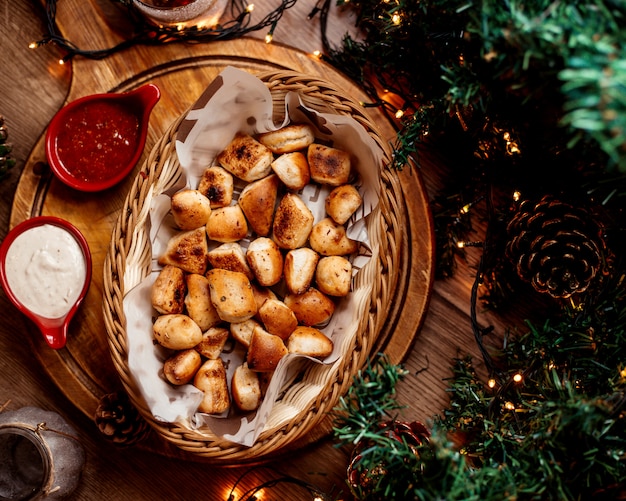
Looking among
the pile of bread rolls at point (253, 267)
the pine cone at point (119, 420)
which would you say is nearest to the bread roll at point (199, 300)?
the pile of bread rolls at point (253, 267)

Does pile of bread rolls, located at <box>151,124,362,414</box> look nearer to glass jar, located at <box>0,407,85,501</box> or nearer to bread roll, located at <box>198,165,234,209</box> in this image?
bread roll, located at <box>198,165,234,209</box>

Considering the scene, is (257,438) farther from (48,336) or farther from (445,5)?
(445,5)

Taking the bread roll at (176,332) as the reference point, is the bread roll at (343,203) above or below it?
above

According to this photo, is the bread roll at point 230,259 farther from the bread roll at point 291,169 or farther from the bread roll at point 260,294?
the bread roll at point 291,169

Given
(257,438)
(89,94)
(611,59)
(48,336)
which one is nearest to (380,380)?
(257,438)

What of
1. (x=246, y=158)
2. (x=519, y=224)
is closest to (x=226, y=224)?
(x=246, y=158)

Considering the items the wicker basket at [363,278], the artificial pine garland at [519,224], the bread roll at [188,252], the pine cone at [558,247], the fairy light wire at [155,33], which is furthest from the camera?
the fairy light wire at [155,33]

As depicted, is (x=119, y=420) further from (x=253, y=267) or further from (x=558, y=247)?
(x=558, y=247)
